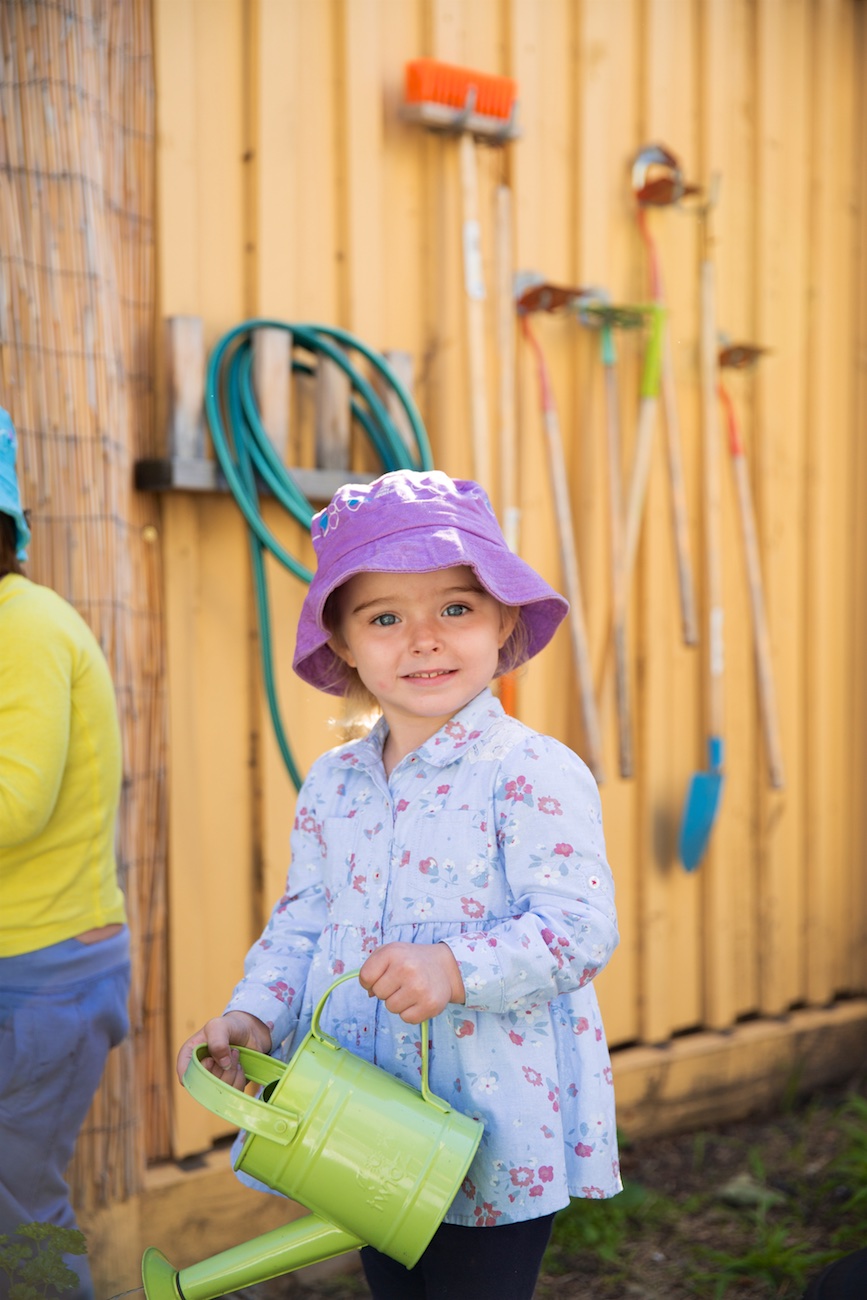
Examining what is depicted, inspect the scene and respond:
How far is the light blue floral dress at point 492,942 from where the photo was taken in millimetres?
1531

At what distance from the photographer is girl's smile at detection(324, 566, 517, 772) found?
1.70 m

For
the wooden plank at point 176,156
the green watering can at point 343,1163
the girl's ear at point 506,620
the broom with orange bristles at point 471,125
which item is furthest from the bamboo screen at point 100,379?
the green watering can at point 343,1163

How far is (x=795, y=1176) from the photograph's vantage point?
3477mm

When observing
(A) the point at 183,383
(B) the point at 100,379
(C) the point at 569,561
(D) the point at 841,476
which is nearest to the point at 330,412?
(A) the point at 183,383

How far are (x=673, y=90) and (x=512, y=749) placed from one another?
2.81 m

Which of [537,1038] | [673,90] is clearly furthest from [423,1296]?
[673,90]

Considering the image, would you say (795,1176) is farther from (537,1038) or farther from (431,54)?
(431,54)

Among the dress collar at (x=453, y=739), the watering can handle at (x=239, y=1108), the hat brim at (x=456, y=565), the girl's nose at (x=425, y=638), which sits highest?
the hat brim at (x=456, y=565)

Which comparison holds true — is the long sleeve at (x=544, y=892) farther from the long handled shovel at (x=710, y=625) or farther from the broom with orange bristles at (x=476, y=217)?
the long handled shovel at (x=710, y=625)

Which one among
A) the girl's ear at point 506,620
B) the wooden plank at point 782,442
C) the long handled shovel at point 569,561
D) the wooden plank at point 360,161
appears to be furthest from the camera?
the wooden plank at point 782,442

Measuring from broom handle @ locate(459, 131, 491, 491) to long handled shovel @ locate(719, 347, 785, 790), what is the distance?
37.5 inches

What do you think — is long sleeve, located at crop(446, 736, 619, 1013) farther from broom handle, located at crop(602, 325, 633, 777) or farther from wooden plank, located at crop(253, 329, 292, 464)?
broom handle, located at crop(602, 325, 633, 777)

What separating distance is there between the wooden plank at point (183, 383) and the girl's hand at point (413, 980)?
1.58 m

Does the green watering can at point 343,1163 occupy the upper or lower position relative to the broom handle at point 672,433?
lower
